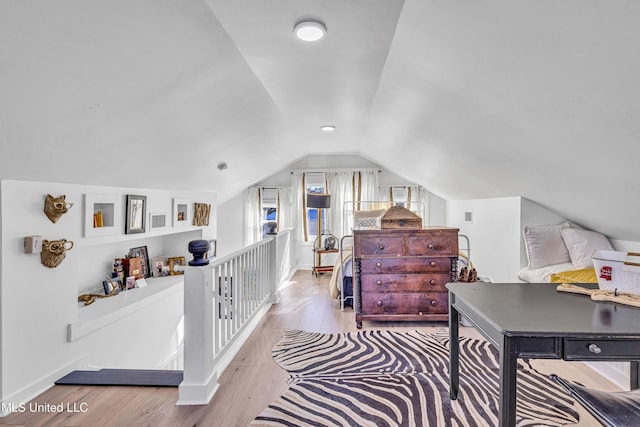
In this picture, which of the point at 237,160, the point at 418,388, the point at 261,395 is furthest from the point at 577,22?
the point at 237,160

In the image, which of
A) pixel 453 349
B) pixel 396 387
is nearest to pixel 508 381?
pixel 453 349

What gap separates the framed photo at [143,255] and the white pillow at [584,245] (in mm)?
4737

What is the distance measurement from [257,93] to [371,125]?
5.26 feet

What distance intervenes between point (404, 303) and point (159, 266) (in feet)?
10.6

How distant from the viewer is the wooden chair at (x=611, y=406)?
0.98m

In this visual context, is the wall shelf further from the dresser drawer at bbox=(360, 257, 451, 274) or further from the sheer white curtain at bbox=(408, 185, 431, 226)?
the sheer white curtain at bbox=(408, 185, 431, 226)

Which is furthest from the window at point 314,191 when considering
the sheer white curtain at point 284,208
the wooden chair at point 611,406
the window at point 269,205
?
the wooden chair at point 611,406

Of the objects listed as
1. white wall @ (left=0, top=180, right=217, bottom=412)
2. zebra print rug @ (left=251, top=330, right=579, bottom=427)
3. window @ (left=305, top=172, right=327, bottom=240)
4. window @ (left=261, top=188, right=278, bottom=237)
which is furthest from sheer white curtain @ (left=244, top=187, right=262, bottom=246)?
zebra print rug @ (left=251, top=330, right=579, bottom=427)

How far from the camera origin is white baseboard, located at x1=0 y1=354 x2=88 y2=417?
A: 5.83 ft

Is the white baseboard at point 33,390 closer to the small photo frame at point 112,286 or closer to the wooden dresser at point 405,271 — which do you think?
the small photo frame at point 112,286

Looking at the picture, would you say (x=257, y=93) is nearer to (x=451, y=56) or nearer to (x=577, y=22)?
(x=451, y=56)

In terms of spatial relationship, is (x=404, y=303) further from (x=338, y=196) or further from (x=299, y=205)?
(x=299, y=205)

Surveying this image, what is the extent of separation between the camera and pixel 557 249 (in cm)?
291

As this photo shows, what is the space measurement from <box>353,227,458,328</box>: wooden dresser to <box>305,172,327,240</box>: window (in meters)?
3.28
